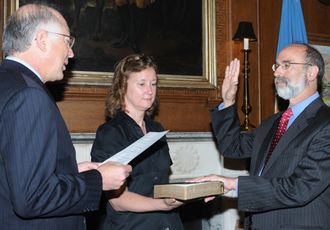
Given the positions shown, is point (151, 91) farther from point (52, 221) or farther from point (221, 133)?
point (52, 221)

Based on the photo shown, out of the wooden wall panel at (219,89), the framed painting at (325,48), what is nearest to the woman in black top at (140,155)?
the wooden wall panel at (219,89)

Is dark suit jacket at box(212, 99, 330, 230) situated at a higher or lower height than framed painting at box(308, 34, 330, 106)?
lower

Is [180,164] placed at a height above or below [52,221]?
below

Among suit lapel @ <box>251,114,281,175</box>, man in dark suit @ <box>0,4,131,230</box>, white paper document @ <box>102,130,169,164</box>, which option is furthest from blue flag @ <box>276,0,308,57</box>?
man in dark suit @ <box>0,4,131,230</box>

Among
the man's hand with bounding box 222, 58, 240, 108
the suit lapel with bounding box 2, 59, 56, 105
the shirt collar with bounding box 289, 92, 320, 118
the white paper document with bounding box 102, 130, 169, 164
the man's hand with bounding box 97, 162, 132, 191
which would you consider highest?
the suit lapel with bounding box 2, 59, 56, 105

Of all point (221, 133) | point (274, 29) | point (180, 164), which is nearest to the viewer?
point (221, 133)

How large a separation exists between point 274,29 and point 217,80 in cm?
108

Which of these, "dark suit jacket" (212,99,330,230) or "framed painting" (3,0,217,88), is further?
"framed painting" (3,0,217,88)

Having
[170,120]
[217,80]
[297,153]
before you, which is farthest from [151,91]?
[217,80]

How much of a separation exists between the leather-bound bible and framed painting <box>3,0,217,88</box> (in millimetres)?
2190

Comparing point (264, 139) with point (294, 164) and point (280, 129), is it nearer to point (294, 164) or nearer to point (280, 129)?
point (280, 129)

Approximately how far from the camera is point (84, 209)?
1.81 metres

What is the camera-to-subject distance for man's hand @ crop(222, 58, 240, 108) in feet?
10.1

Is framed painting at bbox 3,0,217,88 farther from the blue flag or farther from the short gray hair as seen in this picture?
the short gray hair
